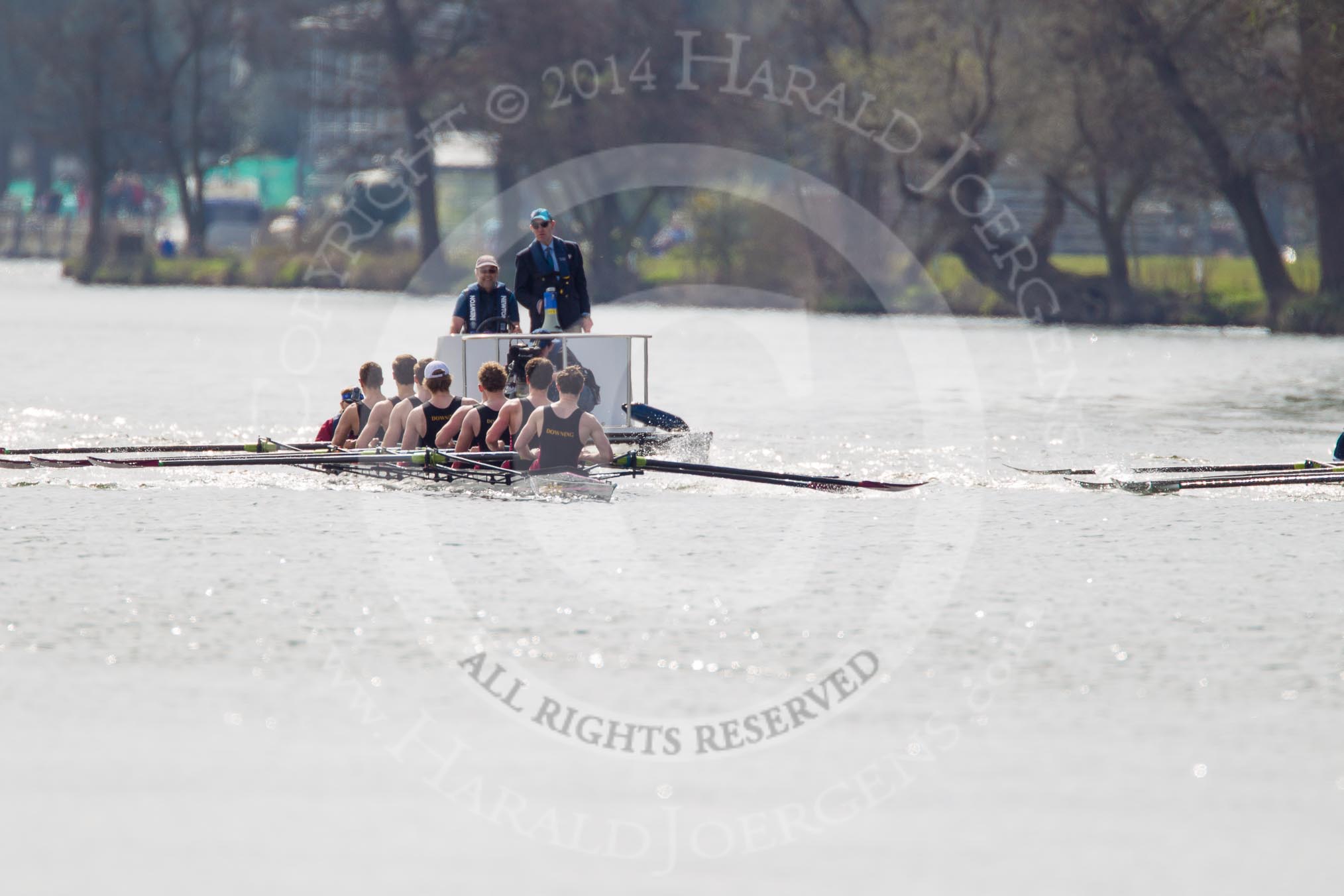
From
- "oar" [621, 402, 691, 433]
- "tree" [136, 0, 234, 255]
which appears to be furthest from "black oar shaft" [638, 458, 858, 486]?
"tree" [136, 0, 234, 255]

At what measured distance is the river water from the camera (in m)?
8.51

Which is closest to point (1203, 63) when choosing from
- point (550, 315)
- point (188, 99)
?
point (550, 315)

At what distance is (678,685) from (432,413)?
8.68m

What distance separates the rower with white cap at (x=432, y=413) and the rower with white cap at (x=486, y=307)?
1.70 metres

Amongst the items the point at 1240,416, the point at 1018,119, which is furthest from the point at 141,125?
the point at 1240,416

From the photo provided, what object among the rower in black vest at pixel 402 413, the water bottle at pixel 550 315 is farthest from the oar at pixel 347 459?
the water bottle at pixel 550 315

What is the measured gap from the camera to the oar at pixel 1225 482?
18703 millimetres

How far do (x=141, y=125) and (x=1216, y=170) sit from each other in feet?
164

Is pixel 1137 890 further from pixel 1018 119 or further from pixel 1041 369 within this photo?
pixel 1018 119

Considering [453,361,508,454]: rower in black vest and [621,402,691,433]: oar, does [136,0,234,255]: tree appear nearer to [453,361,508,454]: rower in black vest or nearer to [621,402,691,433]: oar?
[621,402,691,433]: oar

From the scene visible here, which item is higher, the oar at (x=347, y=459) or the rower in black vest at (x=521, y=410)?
the rower in black vest at (x=521, y=410)

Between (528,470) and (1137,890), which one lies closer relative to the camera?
(1137,890)

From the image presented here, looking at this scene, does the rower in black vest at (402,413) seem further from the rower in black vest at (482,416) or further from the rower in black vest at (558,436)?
the rower in black vest at (558,436)

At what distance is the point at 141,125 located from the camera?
3435 inches
